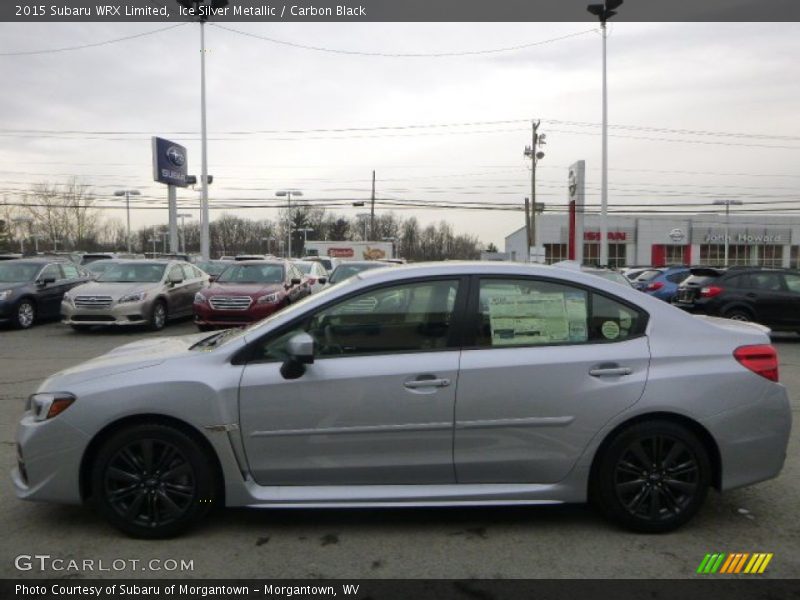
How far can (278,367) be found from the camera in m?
3.61

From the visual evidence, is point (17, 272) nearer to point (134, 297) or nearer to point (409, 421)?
point (134, 297)

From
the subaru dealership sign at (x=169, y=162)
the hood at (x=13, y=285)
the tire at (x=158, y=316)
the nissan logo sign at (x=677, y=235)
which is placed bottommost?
the tire at (x=158, y=316)

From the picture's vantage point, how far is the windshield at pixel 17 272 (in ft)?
47.5

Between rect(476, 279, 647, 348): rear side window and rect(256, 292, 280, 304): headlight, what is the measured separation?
975 cm

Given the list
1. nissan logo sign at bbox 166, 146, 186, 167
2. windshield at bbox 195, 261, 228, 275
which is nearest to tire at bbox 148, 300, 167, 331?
windshield at bbox 195, 261, 228, 275

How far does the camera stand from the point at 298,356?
350cm

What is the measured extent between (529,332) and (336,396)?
4.02 ft

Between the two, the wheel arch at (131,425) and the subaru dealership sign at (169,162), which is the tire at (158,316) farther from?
the subaru dealership sign at (169,162)

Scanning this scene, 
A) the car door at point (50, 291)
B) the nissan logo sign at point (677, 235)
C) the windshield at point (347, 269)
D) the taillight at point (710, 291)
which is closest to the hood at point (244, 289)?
the windshield at point (347, 269)

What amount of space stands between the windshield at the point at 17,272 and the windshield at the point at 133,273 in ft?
5.93

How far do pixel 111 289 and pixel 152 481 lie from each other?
36.4 ft

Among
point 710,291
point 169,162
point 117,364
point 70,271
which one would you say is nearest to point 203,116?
point 169,162

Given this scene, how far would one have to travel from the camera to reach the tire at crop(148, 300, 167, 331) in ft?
45.2
